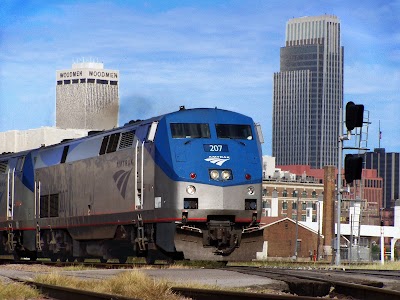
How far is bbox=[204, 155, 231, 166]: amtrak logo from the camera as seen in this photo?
3041 cm

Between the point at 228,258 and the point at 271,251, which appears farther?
the point at 271,251

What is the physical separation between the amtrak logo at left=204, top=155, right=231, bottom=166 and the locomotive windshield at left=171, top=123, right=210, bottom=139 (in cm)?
91

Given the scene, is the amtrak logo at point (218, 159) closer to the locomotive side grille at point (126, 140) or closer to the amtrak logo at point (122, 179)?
the amtrak logo at point (122, 179)

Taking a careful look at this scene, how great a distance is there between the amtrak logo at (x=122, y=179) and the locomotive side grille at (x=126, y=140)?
867 mm

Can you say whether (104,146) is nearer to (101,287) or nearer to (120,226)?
(120,226)

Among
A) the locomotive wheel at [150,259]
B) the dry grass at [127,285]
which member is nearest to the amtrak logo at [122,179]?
the locomotive wheel at [150,259]

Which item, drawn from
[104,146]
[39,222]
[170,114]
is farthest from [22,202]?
[170,114]

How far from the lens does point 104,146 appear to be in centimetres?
3506

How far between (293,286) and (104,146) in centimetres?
1551

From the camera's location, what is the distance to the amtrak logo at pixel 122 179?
32.9m

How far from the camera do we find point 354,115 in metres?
35.9

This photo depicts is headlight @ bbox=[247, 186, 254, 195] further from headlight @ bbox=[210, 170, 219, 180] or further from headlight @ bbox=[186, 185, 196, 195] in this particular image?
headlight @ bbox=[186, 185, 196, 195]

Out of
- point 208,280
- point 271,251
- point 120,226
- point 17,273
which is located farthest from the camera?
point 271,251

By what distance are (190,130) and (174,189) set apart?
7.14ft
